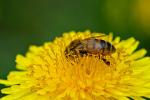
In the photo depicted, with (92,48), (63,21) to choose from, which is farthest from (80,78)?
(63,21)

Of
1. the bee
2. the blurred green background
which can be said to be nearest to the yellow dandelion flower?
the bee

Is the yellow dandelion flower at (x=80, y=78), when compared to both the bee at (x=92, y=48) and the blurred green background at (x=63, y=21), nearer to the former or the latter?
the bee at (x=92, y=48)

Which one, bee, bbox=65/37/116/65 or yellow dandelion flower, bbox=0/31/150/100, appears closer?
yellow dandelion flower, bbox=0/31/150/100

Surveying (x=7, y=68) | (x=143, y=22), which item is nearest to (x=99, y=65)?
(x=7, y=68)

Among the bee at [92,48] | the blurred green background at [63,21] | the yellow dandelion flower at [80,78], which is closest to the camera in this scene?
the yellow dandelion flower at [80,78]

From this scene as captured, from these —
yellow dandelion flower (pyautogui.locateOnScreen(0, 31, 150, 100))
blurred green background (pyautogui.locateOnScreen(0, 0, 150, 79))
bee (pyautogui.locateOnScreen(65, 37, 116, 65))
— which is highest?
blurred green background (pyautogui.locateOnScreen(0, 0, 150, 79))

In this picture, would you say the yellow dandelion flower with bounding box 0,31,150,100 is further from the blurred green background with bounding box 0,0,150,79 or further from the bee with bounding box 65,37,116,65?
the blurred green background with bounding box 0,0,150,79

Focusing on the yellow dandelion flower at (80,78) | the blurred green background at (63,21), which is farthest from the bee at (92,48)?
the blurred green background at (63,21)
